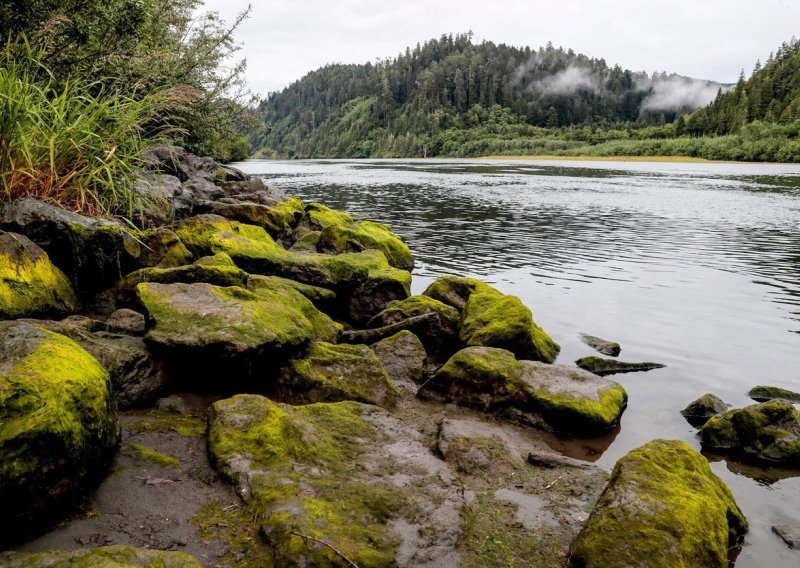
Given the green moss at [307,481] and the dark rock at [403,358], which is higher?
the green moss at [307,481]

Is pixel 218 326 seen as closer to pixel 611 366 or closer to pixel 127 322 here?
pixel 127 322

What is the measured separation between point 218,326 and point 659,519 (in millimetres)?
5177

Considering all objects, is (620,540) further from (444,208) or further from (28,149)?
(444,208)

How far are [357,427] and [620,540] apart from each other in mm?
3036

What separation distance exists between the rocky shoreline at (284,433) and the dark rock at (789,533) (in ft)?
1.37

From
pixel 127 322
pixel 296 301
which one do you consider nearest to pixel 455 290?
pixel 296 301

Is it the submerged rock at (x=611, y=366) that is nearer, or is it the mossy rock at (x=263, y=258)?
the submerged rock at (x=611, y=366)

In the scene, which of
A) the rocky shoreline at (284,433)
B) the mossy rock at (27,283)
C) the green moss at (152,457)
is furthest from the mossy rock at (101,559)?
the mossy rock at (27,283)

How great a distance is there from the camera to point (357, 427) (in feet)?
21.0

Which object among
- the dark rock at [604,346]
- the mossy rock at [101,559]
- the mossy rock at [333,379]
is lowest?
the dark rock at [604,346]

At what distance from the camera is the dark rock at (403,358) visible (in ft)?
30.7

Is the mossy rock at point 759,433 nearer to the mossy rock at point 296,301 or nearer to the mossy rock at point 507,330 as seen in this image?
the mossy rock at point 507,330

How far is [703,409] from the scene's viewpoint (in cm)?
862

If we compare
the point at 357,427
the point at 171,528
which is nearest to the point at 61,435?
the point at 171,528
